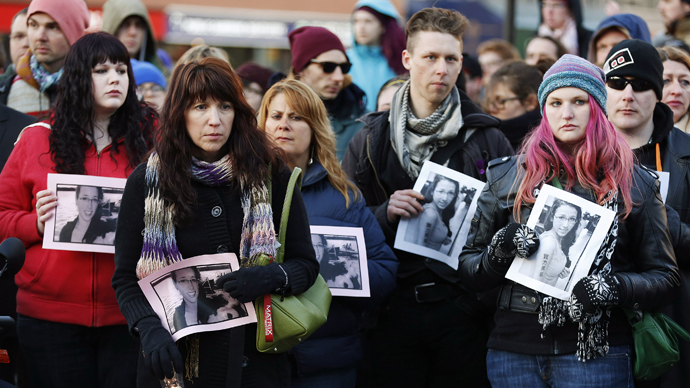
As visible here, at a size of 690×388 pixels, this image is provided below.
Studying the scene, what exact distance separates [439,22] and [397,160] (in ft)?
2.82

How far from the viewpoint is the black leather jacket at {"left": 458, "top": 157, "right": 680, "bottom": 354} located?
10.1 feet

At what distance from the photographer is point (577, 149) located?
3258 mm

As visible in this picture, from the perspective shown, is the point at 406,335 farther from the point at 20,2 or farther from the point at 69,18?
the point at 20,2

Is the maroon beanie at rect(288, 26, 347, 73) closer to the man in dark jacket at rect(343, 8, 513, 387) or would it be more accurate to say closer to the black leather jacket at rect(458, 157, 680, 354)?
the man in dark jacket at rect(343, 8, 513, 387)

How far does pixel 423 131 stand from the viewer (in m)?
4.23

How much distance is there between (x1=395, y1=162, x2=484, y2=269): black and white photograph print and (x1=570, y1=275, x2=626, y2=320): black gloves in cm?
101

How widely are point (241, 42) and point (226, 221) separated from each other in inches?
718

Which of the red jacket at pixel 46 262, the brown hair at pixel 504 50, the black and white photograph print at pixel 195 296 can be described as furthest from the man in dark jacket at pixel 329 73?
the brown hair at pixel 504 50

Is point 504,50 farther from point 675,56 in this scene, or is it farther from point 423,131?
point 423,131

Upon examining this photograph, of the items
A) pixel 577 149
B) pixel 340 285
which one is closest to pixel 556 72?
pixel 577 149

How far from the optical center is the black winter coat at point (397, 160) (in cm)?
411

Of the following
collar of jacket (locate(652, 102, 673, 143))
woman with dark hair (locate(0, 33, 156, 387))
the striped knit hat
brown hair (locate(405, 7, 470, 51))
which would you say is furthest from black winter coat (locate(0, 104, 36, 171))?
collar of jacket (locate(652, 102, 673, 143))

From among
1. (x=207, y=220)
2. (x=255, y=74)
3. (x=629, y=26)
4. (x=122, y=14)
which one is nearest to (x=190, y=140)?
(x=207, y=220)

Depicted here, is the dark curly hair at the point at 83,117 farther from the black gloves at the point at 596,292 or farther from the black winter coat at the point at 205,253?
the black gloves at the point at 596,292
